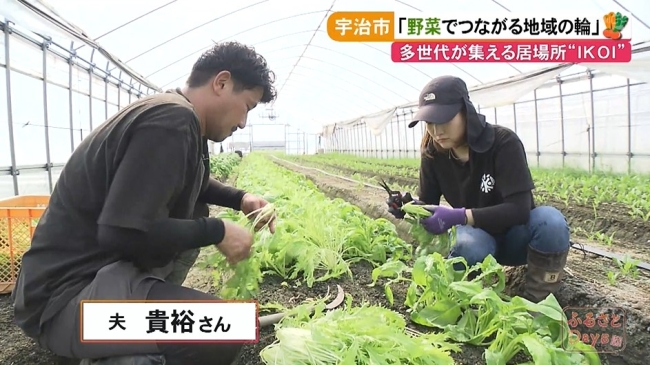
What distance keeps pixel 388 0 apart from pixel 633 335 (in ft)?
26.4

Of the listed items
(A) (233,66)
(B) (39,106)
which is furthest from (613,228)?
(B) (39,106)

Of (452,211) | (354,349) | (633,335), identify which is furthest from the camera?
(452,211)

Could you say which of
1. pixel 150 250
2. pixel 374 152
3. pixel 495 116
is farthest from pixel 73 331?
pixel 374 152

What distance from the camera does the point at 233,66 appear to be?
6.28 feet

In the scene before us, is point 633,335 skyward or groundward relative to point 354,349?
groundward

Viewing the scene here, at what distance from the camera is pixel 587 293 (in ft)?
9.12

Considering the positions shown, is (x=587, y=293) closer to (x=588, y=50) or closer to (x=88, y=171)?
(x=88, y=171)

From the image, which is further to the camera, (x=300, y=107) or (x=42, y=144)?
(x=300, y=107)

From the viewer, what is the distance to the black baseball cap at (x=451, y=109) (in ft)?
8.41

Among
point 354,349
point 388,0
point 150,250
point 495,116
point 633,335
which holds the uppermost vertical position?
point 388,0

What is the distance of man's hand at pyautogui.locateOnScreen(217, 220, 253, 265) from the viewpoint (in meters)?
1.83

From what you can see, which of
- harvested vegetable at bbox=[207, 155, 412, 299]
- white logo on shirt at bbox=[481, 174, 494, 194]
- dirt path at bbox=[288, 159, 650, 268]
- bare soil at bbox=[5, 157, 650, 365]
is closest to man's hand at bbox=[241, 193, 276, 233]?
harvested vegetable at bbox=[207, 155, 412, 299]
